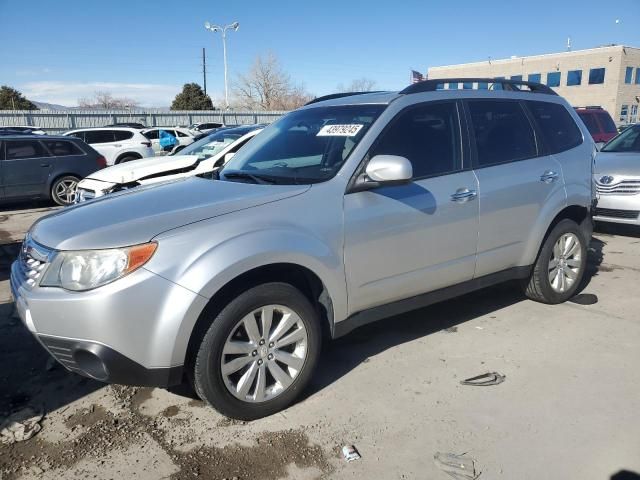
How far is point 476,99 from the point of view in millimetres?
4078

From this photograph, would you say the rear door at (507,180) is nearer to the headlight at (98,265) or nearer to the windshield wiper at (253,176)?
the windshield wiper at (253,176)

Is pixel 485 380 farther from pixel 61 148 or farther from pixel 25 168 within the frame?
pixel 61 148

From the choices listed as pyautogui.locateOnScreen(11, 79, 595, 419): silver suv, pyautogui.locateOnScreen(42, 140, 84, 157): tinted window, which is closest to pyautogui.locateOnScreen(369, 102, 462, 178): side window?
pyautogui.locateOnScreen(11, 79, 595, 419): silver suv

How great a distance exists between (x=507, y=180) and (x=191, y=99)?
48118 mm

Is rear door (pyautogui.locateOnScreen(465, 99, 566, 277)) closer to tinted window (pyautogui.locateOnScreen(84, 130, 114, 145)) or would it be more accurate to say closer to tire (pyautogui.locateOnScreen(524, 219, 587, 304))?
tire (pyautogui.locateOnScreen(524, 219, 587, 304))

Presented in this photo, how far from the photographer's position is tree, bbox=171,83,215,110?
48.4m

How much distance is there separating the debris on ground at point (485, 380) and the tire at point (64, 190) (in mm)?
10191

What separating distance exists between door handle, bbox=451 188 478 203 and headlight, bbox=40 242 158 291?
2.09 m

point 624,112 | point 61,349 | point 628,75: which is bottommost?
point 61,349

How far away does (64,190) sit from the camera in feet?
37.4

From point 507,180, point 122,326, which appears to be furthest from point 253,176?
point 507,180

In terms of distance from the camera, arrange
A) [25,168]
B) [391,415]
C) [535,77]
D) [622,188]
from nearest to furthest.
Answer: [391,415] < [622,188] < [25,168] < [535,77]

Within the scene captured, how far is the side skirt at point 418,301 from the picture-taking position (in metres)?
3.37

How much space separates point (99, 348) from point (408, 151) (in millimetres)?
2272
